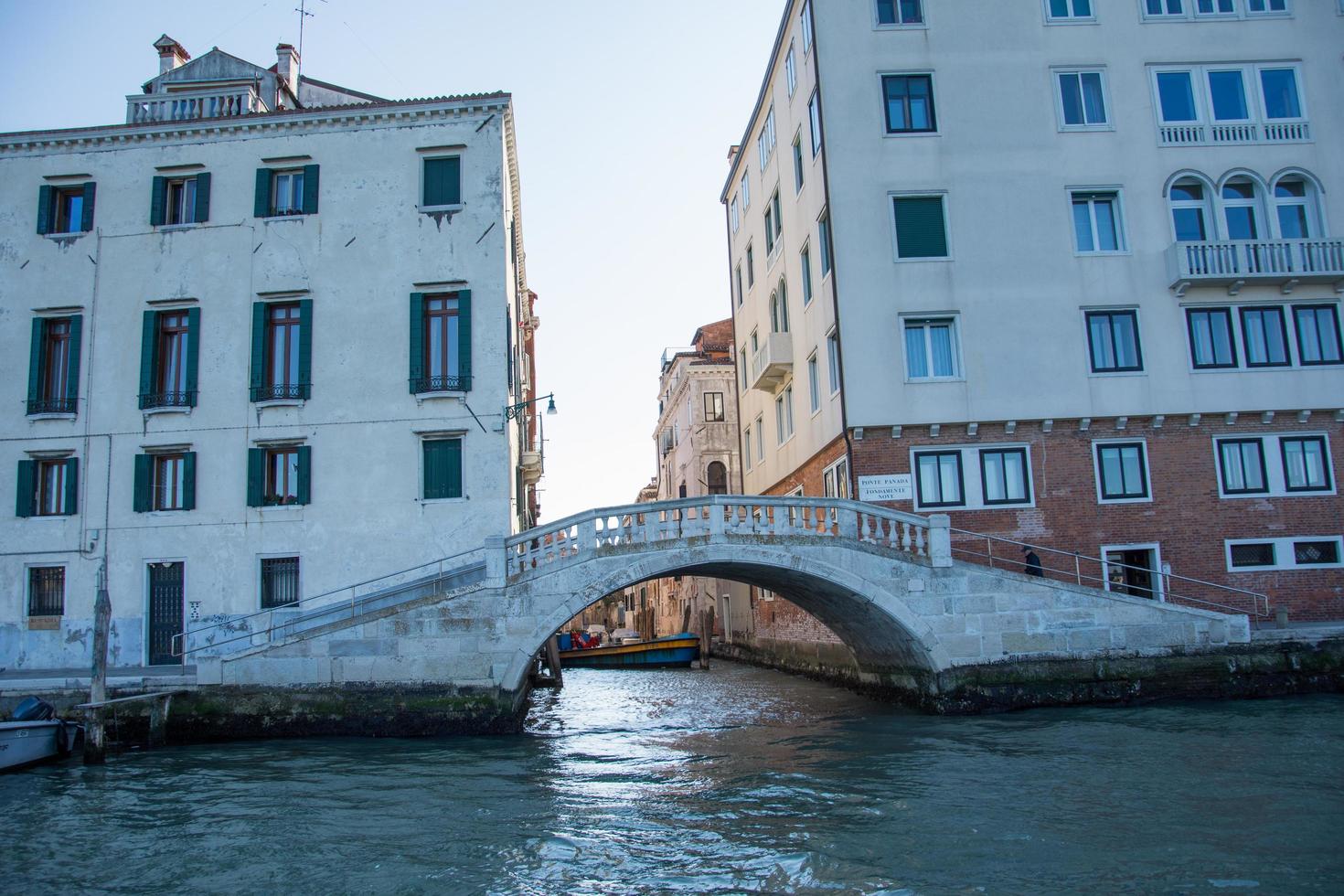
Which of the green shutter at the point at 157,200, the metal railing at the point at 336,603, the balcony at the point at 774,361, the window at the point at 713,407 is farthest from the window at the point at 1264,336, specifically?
the window at the point at 713,407

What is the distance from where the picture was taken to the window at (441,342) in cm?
2092

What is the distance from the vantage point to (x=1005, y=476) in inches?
834

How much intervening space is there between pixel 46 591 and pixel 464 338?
31.7 ft

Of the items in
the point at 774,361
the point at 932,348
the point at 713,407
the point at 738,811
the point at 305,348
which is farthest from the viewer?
the point at 713,407

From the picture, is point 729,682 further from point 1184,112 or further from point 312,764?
point 1184,112

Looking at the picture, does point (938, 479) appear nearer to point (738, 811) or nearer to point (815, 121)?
point (815, 121)

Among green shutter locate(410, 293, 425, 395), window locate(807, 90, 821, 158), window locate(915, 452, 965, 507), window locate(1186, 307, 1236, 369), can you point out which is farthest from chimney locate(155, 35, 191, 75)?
window locate(1186, 307, 1236, 369)

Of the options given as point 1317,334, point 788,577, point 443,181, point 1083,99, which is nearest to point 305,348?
point 443,181

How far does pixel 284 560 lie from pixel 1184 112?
20889mm

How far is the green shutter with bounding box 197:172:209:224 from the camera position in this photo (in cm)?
2184

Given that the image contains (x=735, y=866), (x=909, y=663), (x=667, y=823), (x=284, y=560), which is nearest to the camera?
(x=735, y=866)

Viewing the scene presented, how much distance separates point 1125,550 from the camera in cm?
2125

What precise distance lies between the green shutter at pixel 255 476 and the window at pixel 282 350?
44.0 inches

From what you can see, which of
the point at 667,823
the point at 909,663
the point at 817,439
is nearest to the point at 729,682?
the point at 817,439
